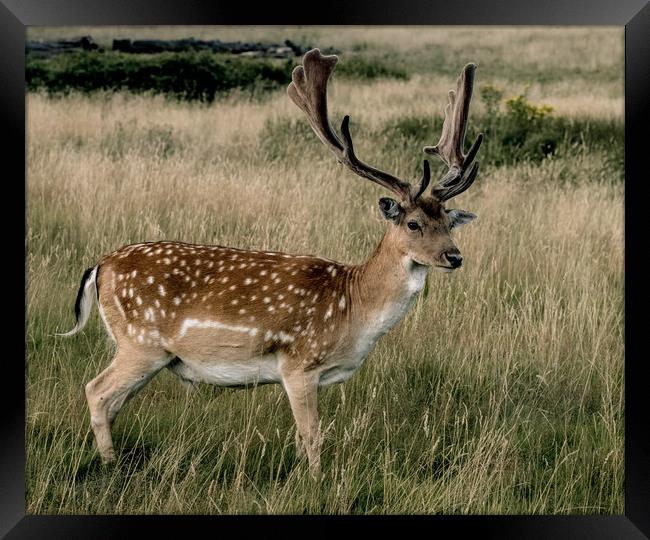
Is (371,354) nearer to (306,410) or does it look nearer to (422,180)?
(306,410)

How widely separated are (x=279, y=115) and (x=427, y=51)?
7.74m

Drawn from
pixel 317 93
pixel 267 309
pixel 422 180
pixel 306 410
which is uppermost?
pixel 317 93

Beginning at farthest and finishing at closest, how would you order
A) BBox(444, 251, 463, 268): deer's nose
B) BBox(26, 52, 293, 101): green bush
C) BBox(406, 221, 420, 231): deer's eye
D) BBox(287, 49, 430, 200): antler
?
BBox(26, 52, 293, 101): green bush → BBox(287, 49, 430, 200): antler → BBox(406, 221, 420, 231): deer's eye → BBox(444, 251, 463, 268): deer's nose

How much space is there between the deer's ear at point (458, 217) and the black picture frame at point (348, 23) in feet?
1.99

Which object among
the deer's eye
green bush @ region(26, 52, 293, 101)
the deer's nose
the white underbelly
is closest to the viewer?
the deer's nose

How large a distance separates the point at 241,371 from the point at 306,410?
0.97ft

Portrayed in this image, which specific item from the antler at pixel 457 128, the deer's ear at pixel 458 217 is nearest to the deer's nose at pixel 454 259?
the deer's ear at pixel 458 217

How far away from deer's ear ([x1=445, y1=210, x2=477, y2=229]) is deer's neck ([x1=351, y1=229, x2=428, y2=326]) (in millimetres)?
207

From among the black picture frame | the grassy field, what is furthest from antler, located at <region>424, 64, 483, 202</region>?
the grassy field

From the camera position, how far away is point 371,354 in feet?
15.3

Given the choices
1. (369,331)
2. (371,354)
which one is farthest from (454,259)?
(371,354)

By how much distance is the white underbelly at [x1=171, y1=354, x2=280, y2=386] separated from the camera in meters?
4.02

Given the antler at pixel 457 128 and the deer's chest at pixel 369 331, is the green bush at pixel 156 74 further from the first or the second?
the deer's chest at pixel 369 331

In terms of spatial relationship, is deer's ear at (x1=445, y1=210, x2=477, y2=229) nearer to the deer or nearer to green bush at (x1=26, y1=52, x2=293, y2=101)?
the deer
